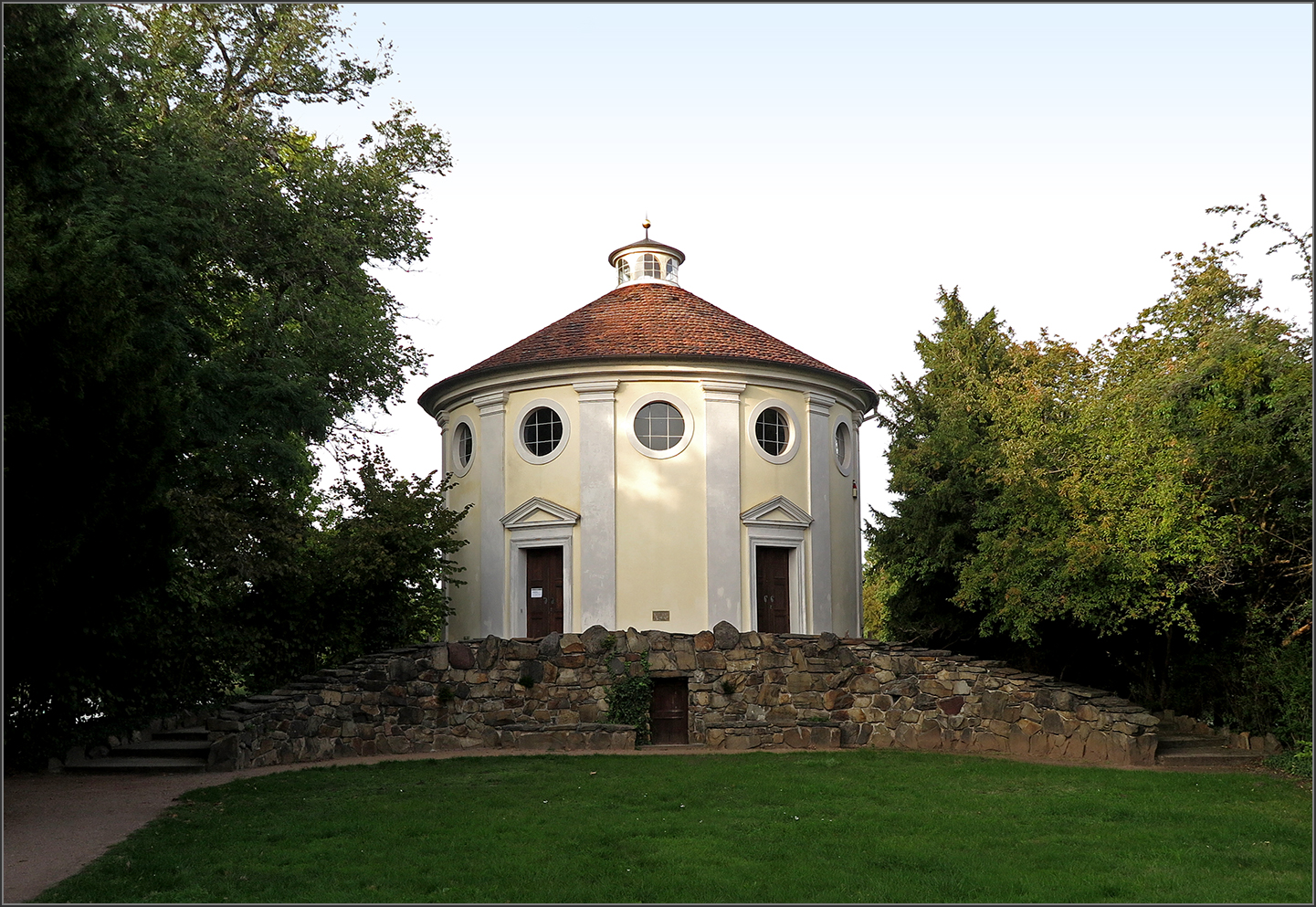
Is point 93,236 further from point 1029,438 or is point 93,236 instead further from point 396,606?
point 1029,438

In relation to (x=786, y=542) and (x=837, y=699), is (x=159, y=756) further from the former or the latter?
(x=786, y=542)

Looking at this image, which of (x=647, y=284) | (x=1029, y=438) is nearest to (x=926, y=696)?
(x=1029, y=438)

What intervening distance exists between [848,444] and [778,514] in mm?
3325

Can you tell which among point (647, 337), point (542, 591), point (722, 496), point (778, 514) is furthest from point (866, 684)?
point (647, 337)

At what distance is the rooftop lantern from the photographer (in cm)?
2695

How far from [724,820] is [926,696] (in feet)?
30.3

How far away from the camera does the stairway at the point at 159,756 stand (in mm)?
16406

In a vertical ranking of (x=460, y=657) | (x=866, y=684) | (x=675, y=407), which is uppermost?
(x=675, y=407)

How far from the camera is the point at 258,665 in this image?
67.4 feet

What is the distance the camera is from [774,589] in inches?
925

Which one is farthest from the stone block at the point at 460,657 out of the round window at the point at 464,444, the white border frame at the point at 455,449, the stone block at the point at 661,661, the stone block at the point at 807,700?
the stone block at the point at 807,700

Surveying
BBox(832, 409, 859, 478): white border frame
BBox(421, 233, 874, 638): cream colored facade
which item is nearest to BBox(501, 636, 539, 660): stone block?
BBox(421, 233, 874, 638): cream colored facade

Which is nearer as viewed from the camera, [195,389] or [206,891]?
[206,891]

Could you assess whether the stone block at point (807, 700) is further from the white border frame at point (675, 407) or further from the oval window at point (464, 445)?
the oval window at point (464, 445)
